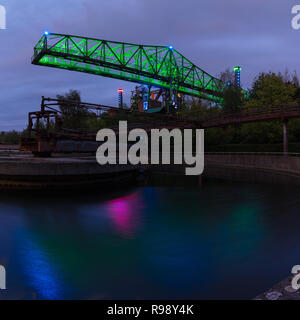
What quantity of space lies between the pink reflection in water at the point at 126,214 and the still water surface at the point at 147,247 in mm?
56

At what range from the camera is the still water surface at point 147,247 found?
7.70 m

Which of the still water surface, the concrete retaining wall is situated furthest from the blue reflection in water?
the concrete retaining wall

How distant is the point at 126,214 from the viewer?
1705 cm

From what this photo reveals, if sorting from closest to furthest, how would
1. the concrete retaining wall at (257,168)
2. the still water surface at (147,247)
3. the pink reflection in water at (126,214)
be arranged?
1. the still water surface at (147,247)
2. the pink reflection in water at (126,214)
3. the concrete retaining wall at (257,168)

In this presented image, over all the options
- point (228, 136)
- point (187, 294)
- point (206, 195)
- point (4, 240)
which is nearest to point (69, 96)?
point (228, 136)

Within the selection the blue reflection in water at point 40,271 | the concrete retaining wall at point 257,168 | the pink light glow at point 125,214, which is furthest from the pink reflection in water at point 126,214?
the concrete retaining wall at point 257,168

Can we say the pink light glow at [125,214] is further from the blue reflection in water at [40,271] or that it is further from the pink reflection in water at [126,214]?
the blue reflection in water at [40,271]

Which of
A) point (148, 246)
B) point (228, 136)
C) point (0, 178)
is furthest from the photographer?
point (228, 136)

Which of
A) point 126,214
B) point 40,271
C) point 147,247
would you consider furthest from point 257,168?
point 40,271

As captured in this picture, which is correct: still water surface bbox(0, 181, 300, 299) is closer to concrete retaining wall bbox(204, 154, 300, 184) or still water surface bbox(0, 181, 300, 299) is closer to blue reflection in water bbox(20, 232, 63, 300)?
blue reflection in water bbox(20, 232, 63, 300)

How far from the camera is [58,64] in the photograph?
298 feet
